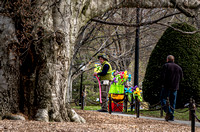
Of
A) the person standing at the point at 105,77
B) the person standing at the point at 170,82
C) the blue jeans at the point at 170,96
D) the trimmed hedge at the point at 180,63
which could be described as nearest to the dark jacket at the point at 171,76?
the person standing at the point at 170,82

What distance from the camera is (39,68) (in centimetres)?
614

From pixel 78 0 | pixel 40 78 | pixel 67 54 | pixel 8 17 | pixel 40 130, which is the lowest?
pixel 40 130

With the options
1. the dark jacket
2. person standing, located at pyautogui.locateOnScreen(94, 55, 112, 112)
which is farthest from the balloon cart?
the dark jacket

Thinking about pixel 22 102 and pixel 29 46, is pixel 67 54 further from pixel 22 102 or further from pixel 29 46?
pixel 22 102

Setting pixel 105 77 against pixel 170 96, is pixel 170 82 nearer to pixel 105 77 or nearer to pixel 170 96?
pixel 170 96

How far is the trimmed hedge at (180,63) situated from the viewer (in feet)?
36.6

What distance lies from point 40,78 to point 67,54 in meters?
0.86

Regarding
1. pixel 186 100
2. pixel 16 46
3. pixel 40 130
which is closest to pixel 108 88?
pixel 186 100

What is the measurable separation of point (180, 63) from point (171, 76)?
280cm

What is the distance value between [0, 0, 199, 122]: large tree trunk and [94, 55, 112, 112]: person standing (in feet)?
12.2

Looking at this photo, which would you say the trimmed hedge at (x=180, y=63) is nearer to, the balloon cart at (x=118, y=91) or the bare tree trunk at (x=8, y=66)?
the balloon cart at (x=118, y=91)

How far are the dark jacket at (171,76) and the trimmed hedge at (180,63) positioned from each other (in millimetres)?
2444

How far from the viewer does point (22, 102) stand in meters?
6.24

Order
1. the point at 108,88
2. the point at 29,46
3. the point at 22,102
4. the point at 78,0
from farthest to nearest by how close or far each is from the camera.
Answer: the point at 108,88 < the point at 78,0 < the point at 22,102 < the point at 29,46
